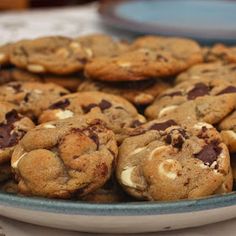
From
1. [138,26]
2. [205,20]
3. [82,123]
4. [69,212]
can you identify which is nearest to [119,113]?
[82,123]

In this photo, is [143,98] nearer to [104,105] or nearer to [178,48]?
[104,105]

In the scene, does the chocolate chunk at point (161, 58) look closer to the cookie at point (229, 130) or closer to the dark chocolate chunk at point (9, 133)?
the cookie at point (229, 130)

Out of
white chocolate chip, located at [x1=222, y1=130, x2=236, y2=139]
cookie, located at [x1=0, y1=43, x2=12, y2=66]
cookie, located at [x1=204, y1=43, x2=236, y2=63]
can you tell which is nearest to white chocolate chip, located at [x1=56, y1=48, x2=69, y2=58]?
cookie, located at [x1=0, y1=43, x2=12, y2=66]

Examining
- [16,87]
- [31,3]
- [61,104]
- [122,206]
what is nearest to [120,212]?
[122,206]

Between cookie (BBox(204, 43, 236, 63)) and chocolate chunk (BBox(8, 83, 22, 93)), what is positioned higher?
cookie (BBox(204, 43, 236, 63))

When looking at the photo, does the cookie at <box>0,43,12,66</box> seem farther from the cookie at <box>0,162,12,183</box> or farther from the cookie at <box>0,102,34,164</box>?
the cookie at <box>0,162,12,183</box>

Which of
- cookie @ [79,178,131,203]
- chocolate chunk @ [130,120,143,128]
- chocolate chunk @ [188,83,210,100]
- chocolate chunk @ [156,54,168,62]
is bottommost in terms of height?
cookie @ [79,178,131,203]

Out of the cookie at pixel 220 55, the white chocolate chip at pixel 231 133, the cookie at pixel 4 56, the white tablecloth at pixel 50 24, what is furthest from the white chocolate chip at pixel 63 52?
the white tablecloth at pixel 50 24
